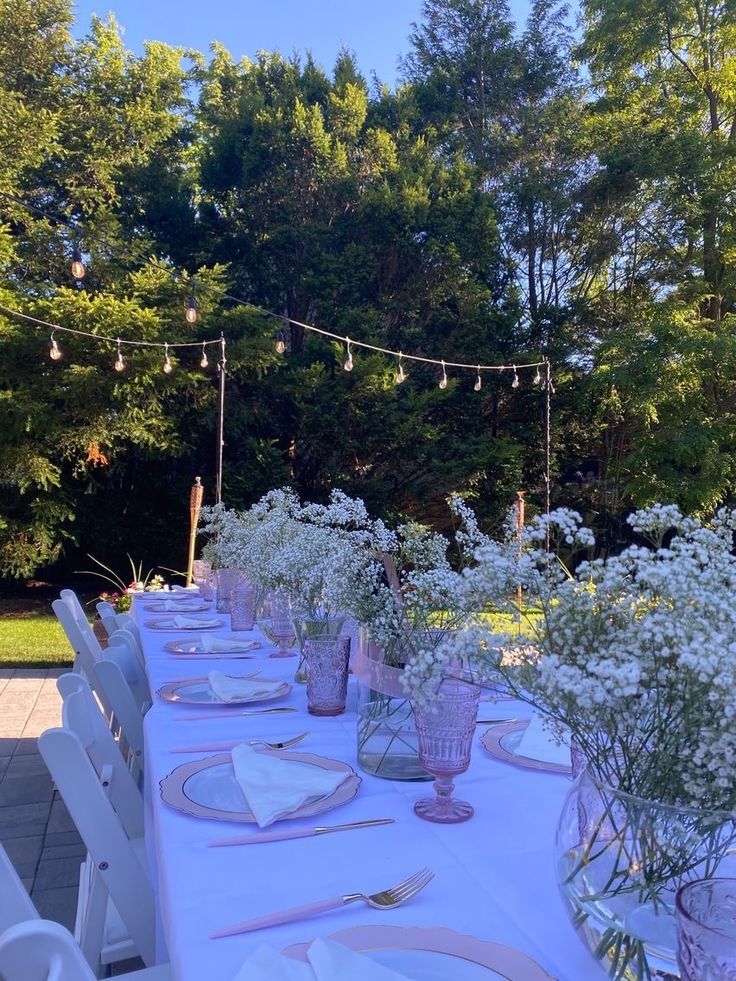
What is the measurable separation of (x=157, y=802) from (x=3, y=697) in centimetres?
408

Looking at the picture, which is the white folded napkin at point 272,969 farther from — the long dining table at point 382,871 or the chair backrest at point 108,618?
the chair backrest at point 108,618

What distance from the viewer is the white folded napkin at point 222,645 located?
2600 millimetres

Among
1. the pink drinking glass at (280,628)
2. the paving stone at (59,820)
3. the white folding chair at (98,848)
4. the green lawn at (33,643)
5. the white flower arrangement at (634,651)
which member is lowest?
the green lawn at (33,643)

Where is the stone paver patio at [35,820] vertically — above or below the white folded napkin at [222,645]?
below

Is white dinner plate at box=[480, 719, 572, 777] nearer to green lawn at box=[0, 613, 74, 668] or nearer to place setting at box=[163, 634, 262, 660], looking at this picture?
place setting at box=[163, 634, 262, 660]

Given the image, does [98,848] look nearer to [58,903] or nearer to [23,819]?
[58,903]

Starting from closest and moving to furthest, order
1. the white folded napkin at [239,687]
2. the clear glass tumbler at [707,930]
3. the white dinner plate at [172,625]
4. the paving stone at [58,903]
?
the clear glass tumbler at [707,930], the white folded napkin at [239,687], the paving stone at [58,903], the white dinner plate at [172,625]

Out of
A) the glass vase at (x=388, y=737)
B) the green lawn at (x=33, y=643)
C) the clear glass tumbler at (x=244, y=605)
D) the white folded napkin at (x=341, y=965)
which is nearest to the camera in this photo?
the white folded napkin at (x=341, y=965)

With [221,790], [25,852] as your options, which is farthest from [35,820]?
[221,790]

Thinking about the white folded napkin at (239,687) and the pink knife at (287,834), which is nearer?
the pink knife at (287,834)

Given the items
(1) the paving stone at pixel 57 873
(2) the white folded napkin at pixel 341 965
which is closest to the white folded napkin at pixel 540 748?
(2) the white folded napkin at pixel 341 965

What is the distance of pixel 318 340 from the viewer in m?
11.3

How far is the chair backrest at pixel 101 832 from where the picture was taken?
128cm

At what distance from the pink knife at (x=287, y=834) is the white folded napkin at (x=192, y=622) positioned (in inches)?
82.8
